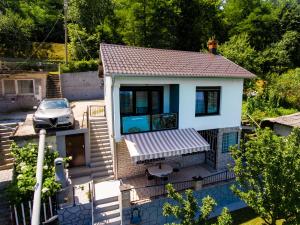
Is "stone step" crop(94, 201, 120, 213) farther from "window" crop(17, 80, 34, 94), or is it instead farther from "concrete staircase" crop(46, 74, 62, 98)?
"concrete staircase" crop(46, 74, 62, 98)

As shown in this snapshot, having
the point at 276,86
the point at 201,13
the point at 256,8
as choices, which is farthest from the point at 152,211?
the point at 256,8

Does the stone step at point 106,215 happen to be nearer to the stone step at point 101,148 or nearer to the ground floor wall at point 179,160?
the ground floor wall at point 179,160

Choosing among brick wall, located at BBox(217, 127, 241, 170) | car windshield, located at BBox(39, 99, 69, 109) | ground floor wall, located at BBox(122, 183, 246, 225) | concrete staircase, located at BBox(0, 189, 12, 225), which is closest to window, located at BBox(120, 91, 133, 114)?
ground floor wall, located at BBox(122, 183, 246, 225)

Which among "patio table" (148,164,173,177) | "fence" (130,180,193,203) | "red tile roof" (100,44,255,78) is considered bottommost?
"fence" (130,180,193,203)

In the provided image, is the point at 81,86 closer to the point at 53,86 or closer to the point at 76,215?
the point at 53,86

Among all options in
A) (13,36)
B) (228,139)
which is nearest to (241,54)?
(228,139)

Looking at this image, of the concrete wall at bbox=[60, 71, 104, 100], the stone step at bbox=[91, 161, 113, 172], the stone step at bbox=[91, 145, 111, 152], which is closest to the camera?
the stone step at bbox=[91, 161, 113, 172]

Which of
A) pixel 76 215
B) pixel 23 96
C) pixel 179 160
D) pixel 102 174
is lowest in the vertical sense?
pixel 76 215
